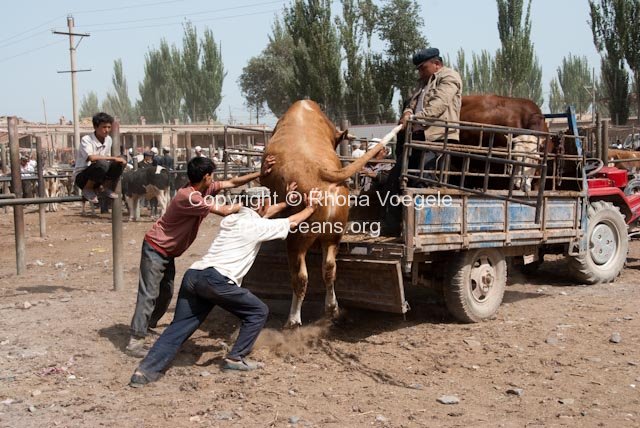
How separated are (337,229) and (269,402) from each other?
1.63m

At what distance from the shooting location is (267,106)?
174ft

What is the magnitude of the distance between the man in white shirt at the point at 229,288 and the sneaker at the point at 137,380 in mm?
152

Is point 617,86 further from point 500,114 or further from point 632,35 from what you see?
point 500,114

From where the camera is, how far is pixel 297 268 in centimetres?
551

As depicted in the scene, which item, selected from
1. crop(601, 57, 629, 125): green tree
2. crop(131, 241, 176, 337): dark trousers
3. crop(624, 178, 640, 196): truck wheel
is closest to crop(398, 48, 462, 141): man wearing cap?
crop(131, 241, 176, 337): dark trousers

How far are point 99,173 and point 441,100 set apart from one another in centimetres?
355

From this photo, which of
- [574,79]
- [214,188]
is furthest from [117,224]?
[574,79]

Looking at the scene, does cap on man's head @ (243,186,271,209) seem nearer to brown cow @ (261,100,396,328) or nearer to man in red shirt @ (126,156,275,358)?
brown cow @ (261,100,396,328)

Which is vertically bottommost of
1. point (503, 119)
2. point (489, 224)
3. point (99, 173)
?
point (489, 224)

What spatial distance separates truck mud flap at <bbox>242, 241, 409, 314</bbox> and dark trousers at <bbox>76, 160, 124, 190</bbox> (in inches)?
73.2

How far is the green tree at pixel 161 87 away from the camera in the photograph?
6042 centimetres

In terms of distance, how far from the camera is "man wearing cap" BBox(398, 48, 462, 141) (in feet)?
20.2

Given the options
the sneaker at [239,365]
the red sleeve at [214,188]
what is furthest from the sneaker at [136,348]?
the red sleeve at [214,188]

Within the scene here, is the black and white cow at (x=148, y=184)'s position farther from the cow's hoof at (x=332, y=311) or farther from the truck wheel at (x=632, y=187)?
the cow's hoof at (x=332, y=311)
